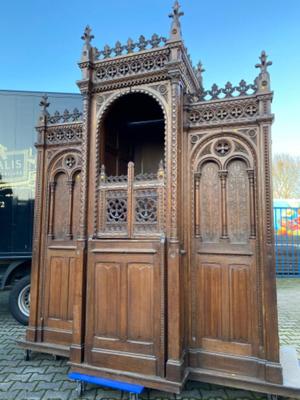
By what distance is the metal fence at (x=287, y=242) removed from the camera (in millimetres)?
9641

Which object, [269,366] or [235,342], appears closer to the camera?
[269,366]

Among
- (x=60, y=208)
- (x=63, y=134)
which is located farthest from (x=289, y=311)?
(x=63, y=134)

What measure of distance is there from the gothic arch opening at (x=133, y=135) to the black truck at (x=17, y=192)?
84.1 inches

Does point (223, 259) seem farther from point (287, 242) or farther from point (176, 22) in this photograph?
point (287, 242)

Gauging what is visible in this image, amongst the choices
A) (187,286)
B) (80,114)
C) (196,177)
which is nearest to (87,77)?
(80,114)

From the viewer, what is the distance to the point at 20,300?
5.15 meters

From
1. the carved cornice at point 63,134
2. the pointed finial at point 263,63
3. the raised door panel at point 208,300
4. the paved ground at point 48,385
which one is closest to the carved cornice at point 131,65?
the carved cornice at point 63,134

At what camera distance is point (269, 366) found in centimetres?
273

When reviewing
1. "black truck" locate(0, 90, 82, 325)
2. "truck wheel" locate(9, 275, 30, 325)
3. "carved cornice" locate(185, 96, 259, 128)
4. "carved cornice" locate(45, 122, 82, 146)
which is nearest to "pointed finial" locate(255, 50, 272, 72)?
"carved cornice" locate(185, 96, 259, 128)

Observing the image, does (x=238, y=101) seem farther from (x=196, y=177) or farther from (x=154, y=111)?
(x=154, y=111)

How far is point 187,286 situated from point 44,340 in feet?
7.05

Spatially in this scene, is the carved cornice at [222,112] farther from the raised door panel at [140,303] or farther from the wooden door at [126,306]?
the raised door panel at [140,303]

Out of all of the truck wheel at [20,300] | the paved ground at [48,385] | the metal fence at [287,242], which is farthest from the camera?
the metal fence at [287,242]

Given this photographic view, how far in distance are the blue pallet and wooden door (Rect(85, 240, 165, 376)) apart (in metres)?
0.13
